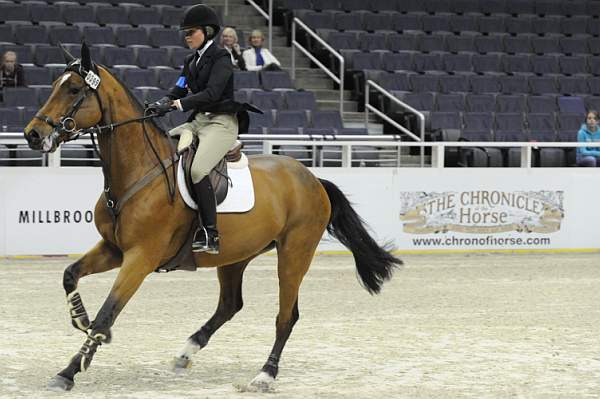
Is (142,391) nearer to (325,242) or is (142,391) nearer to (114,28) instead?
(325,242)

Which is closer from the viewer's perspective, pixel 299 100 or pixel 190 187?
pixel 190 187

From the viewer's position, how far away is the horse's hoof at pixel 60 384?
688 centimetres

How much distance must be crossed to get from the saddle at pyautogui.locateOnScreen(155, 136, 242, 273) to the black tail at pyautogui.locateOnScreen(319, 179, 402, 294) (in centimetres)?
116

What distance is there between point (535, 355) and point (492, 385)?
125 centimetres

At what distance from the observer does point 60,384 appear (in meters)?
6.88

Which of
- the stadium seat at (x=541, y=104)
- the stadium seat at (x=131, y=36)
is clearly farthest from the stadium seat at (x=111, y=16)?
the stadium seat at (x=541, y=104)

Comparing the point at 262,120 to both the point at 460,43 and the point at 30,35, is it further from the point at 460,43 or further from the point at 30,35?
the point at 460,43

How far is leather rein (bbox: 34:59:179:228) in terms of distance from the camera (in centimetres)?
700

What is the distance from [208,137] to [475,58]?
48.6ft

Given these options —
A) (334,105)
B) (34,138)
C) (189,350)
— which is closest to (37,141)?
(34,138)

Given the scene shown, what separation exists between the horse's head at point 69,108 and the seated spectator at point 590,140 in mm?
11415

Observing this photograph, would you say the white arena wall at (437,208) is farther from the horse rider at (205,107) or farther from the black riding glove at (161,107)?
the black riding glove at (161,107)

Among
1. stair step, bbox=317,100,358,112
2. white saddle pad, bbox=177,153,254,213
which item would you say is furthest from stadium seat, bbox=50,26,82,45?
white saddle pad, bbox=177,153,254,213

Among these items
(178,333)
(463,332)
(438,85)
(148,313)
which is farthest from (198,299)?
(438,85)
